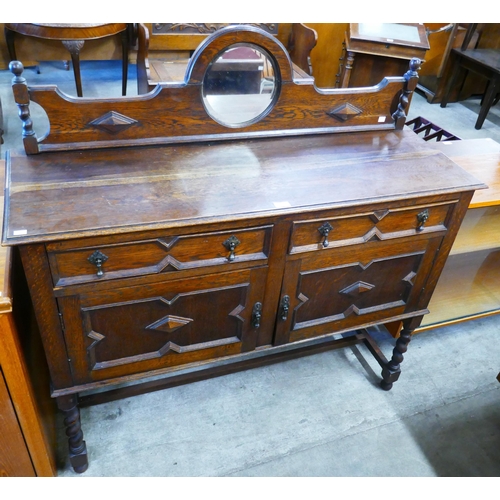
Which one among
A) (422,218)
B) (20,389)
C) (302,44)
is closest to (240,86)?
(422,218)

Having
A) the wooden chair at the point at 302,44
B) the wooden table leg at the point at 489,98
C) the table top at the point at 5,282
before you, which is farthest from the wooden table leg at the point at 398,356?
the wooden table leg at the point at 489,98

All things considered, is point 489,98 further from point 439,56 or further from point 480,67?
point 439,56

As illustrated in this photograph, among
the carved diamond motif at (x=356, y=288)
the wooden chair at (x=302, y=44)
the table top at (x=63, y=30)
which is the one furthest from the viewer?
the wooden chair at (x=302, y=44)

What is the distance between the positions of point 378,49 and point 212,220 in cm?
283

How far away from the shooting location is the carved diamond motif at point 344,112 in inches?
57.2

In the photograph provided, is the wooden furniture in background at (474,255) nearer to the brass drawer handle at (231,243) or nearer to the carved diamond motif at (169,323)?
the brass drawer handle at (231,243)

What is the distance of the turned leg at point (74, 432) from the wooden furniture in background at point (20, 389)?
60 mm

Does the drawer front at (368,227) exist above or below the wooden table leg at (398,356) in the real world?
above

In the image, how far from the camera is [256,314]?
136cm

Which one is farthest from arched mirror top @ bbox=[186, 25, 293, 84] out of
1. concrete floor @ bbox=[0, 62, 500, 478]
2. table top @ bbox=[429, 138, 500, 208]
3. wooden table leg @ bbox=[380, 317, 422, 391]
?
concrete floor @ bbox=[0, 62, 500, 478]

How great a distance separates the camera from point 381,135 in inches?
60.2

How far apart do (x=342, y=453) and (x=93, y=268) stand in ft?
3.57

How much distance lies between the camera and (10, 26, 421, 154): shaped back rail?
121cm

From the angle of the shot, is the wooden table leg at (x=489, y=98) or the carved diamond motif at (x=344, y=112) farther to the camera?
the wooden table leg at (x=489, y=98)
